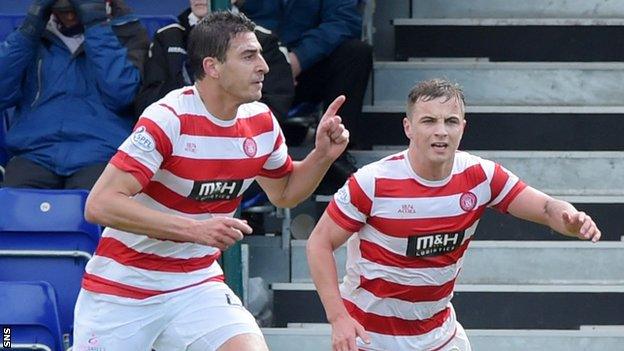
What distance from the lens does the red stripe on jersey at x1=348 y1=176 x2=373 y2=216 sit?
5887mm

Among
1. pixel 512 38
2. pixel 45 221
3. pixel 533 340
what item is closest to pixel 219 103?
pixel 45 221

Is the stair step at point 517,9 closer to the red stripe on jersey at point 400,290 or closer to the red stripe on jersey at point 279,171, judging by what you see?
the red stripe on jersey at point 279,171

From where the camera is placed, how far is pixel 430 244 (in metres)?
5.93

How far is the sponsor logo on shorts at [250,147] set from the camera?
Answer: 5.92 meters

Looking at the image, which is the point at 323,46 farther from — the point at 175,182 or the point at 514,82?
the point at 175,182

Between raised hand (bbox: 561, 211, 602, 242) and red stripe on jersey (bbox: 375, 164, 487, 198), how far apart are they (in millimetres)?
503

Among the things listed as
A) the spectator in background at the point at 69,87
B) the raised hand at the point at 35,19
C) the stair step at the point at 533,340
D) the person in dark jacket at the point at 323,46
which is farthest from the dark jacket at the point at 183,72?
the stair step at the point at 533,340

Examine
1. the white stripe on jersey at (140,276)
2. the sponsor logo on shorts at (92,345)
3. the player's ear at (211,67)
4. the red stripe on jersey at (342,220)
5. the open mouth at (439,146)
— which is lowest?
the sponsor logo on shorts at (92,345)

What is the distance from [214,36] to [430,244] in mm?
1146

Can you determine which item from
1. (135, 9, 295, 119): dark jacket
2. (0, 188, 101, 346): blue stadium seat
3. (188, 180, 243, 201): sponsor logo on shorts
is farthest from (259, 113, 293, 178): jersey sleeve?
(135, 9, 295, 119): dark jacket

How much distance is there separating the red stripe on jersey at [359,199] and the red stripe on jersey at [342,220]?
55 millimetres

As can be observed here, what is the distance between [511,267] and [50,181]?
7.65ft

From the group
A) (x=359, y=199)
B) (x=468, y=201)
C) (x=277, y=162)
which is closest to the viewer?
(x=359, y=199)

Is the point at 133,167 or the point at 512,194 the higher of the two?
the point at 133,167
